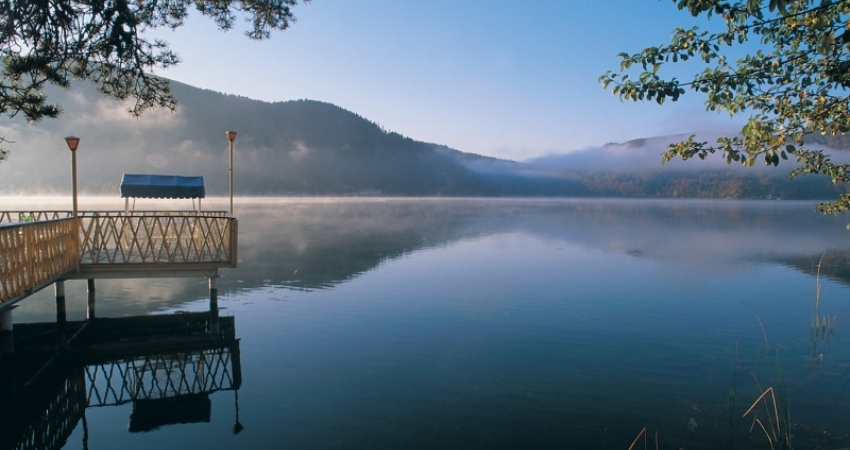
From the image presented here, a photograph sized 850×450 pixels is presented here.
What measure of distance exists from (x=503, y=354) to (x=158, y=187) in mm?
13615

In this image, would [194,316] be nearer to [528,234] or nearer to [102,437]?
[102,437]

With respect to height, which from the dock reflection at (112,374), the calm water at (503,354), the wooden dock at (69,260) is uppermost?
the wooden dock at (69,260)

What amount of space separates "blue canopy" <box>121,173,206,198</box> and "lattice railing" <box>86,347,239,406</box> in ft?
28.9

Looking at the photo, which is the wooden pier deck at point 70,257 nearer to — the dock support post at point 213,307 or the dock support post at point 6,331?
the dock support post at point 213,307

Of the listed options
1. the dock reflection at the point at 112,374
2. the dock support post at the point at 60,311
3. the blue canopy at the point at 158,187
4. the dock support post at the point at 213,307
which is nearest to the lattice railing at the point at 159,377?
the dock reflection at the point at 112,374

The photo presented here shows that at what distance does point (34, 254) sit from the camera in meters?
10.7

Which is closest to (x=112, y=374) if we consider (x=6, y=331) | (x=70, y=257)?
(x=6, y=331)

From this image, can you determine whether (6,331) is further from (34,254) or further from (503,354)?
(503,354)

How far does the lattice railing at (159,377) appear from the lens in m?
9.83

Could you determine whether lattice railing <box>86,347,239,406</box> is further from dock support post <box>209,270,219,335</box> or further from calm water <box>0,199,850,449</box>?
dock support post <box>209,270,219,335</box>

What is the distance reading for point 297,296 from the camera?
730 inches

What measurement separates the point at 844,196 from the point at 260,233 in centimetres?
4287

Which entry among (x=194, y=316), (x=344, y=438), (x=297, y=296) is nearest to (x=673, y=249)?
(x=297, y=296)

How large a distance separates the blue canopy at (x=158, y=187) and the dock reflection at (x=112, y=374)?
5.64 meters
